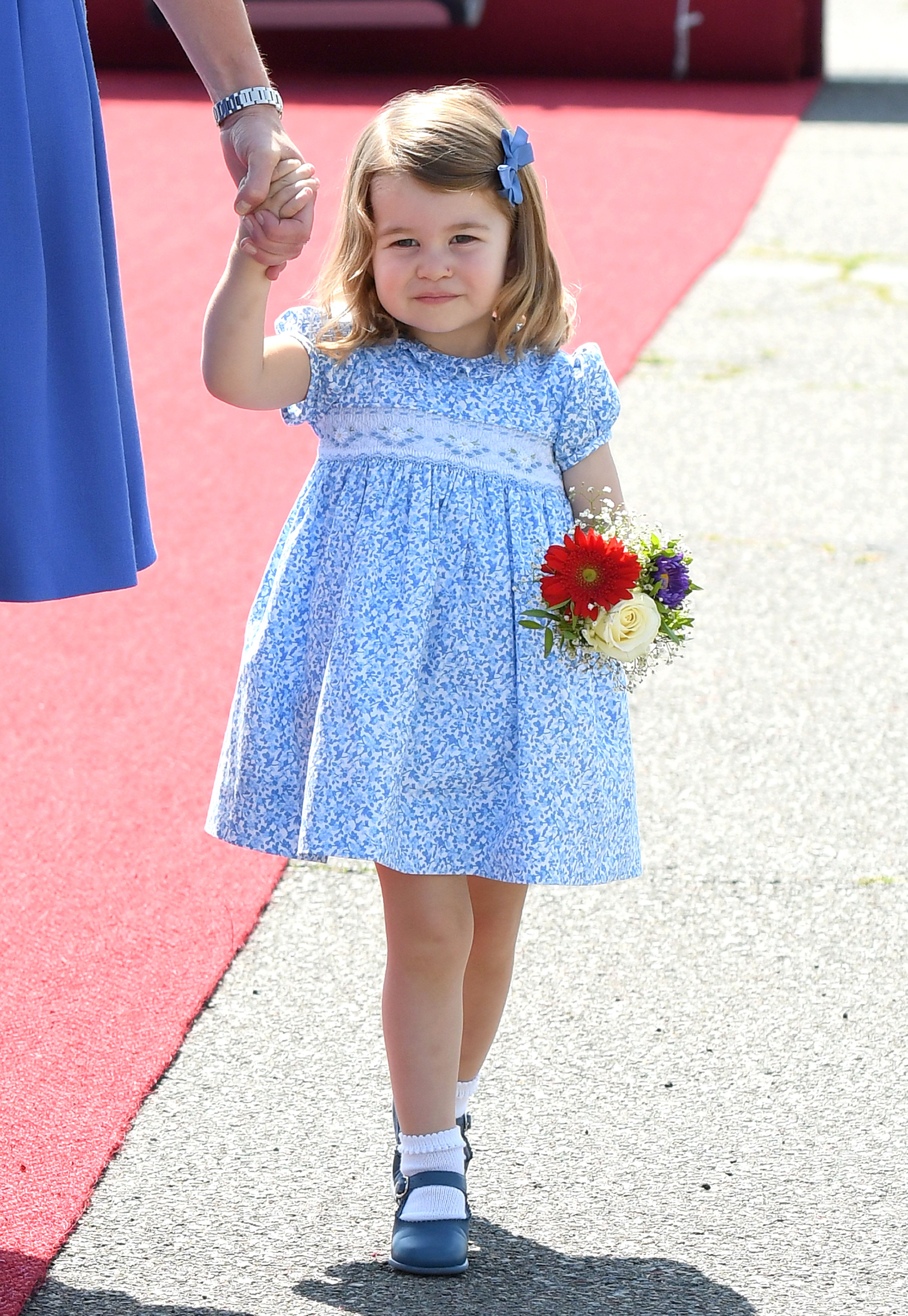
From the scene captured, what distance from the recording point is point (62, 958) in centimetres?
301

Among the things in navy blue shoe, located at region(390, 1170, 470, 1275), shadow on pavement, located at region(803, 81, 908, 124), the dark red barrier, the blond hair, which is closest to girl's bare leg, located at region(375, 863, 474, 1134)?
navy blue shoe, located at region(390, 1170, 470, 1275)

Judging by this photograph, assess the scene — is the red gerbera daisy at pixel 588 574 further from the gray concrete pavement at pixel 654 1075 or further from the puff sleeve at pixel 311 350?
the gray concrete pavement at pixel 654 1075

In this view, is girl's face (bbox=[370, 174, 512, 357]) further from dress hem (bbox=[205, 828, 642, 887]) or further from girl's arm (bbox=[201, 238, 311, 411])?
dress hem (bbox=[205, 828, 642, 887])

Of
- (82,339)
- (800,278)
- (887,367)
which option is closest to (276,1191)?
(82,339)

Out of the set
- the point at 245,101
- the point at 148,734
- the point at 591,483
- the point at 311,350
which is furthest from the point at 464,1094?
the point at 148,734

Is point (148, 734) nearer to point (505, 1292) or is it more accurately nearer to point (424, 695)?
point (424, 695)

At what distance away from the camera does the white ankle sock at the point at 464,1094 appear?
249 centimetres

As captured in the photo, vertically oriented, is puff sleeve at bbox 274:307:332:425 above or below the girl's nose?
below

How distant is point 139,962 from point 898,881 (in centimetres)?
142

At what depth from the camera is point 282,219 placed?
84.5 inches

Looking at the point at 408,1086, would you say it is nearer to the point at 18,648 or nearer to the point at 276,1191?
the point at 276,1191

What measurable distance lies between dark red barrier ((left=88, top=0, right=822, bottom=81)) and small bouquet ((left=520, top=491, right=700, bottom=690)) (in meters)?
12.7

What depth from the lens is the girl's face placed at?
2.29m

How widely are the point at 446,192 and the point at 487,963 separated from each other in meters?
1.06
